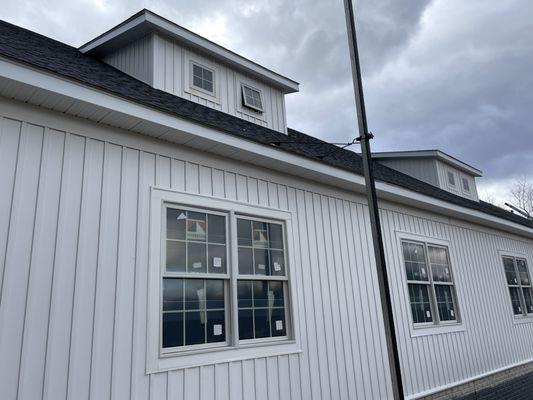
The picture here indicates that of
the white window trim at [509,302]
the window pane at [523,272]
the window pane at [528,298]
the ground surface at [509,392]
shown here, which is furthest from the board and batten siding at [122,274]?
the window pane at [523,272]

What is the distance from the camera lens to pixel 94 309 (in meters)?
3.28

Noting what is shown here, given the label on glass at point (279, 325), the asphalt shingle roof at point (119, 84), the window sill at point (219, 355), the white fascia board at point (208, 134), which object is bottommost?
the window sill at point (219, 355)

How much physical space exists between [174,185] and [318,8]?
112 inches

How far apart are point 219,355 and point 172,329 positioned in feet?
1.77

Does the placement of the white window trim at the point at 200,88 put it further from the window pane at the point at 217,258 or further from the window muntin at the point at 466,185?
the window muntin at the point at 466,185

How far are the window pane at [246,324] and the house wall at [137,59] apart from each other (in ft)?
11.1

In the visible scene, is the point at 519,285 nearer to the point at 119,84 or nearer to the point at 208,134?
the point at 208,134

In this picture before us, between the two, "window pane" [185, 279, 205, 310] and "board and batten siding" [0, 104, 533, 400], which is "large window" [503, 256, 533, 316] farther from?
"window pane" [185, 279, 205, 310]

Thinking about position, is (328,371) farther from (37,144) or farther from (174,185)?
(37,144)

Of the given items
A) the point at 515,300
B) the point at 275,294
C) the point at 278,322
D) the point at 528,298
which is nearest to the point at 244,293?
the point at 275,294

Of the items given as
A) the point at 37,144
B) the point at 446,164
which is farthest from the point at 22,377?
the point at 446,164

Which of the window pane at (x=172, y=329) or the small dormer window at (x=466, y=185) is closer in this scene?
the window pane at (x=172, y=329)

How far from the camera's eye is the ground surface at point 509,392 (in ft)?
22.7

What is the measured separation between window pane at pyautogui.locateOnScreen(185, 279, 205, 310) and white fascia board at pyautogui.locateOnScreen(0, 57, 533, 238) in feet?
4.63
